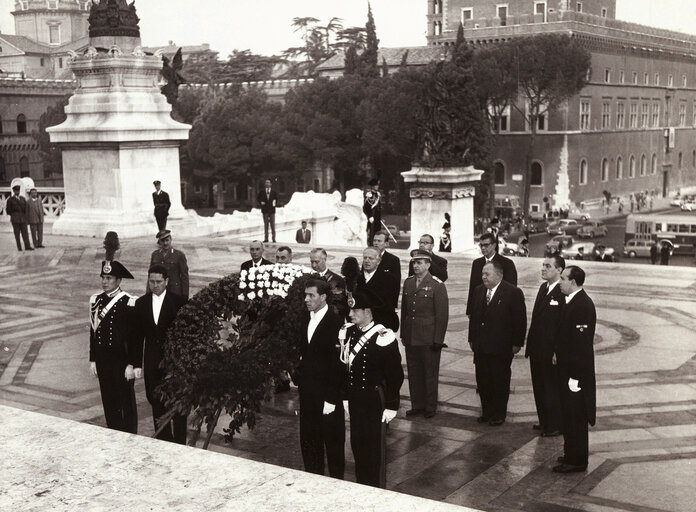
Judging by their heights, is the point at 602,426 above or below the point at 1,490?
below

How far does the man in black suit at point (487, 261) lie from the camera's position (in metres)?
Result: 8.88

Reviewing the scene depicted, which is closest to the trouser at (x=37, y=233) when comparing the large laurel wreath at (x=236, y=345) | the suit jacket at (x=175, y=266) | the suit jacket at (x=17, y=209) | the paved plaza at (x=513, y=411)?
the suit jacket at (x=17, y=209)

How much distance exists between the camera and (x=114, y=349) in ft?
24.3

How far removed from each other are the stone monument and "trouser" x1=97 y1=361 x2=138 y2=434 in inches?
→ 579

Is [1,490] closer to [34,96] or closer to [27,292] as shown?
[27,292]

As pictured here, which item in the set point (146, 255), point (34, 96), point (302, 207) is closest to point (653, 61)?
point (34, 96)

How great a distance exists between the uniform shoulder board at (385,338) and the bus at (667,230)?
43.8 metres

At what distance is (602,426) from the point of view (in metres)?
7.92

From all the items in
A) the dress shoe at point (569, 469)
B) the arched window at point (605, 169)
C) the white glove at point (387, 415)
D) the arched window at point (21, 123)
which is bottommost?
the dress shoe at point (569, 469)

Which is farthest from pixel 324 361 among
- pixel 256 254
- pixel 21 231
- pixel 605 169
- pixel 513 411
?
pixel 605 169

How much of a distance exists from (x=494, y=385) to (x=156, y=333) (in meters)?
2.92

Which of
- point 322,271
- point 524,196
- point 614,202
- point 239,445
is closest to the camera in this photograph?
point 239,445

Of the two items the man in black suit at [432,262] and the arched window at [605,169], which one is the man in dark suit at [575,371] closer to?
the man in black suit at [432,262]

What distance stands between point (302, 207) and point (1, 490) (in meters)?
27.1
